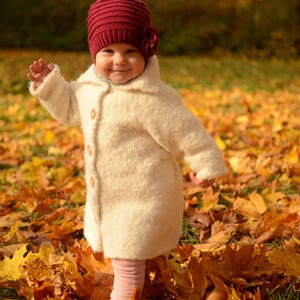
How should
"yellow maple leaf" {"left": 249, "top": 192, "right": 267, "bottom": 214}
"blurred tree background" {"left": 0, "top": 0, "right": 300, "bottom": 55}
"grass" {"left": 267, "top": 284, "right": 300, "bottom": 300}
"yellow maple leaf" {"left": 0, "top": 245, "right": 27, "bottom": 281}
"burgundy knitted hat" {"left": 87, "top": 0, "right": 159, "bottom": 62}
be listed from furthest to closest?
"blurred tree background" {"left": 0, "top": 0, "right": 300, "bottom": 55}
"yellow maple leaf" {"left": 249, "top": 192, "right": 267, "bottom": 214}
"yellow maple leaf" {"left": 0, "top": 245, "right": 27, "bottom": 281}
"grass" {"left": 267, "top": 284, "right": 300, "bottom": 300}
"burgundy knitted hat" {"left": 87, "top": 0, "right": 159, "bottom": 62}

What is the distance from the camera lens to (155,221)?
1.79m

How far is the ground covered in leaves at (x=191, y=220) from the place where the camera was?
1942 millimetres

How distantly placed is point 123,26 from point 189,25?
14.4 metres

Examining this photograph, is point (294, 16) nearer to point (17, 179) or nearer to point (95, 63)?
point (17, 179)

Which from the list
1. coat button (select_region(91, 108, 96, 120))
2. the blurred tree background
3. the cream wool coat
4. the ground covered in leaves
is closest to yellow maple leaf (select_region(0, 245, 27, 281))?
the ground covered in leaves

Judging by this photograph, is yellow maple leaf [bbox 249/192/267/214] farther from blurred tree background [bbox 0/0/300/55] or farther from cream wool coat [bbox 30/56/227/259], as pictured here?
blurred tree background [bbox 0/0/300/55]

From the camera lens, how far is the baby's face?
5.90 feet

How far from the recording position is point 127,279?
1813 millimetres

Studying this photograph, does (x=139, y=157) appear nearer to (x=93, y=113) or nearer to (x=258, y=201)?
(x=93, y=113)

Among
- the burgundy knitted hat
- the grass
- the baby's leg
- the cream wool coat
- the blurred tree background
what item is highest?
the blurred tree background

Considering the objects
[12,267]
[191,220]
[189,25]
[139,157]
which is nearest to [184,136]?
[139,157]

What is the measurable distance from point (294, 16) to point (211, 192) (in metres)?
13.5

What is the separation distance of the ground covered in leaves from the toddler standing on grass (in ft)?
0.72

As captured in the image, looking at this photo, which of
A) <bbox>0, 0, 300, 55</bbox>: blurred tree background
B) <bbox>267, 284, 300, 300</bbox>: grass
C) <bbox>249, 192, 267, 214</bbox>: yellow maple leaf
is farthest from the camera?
<bbox>0, 0, 300, 55</bbox>: blurred tree background
